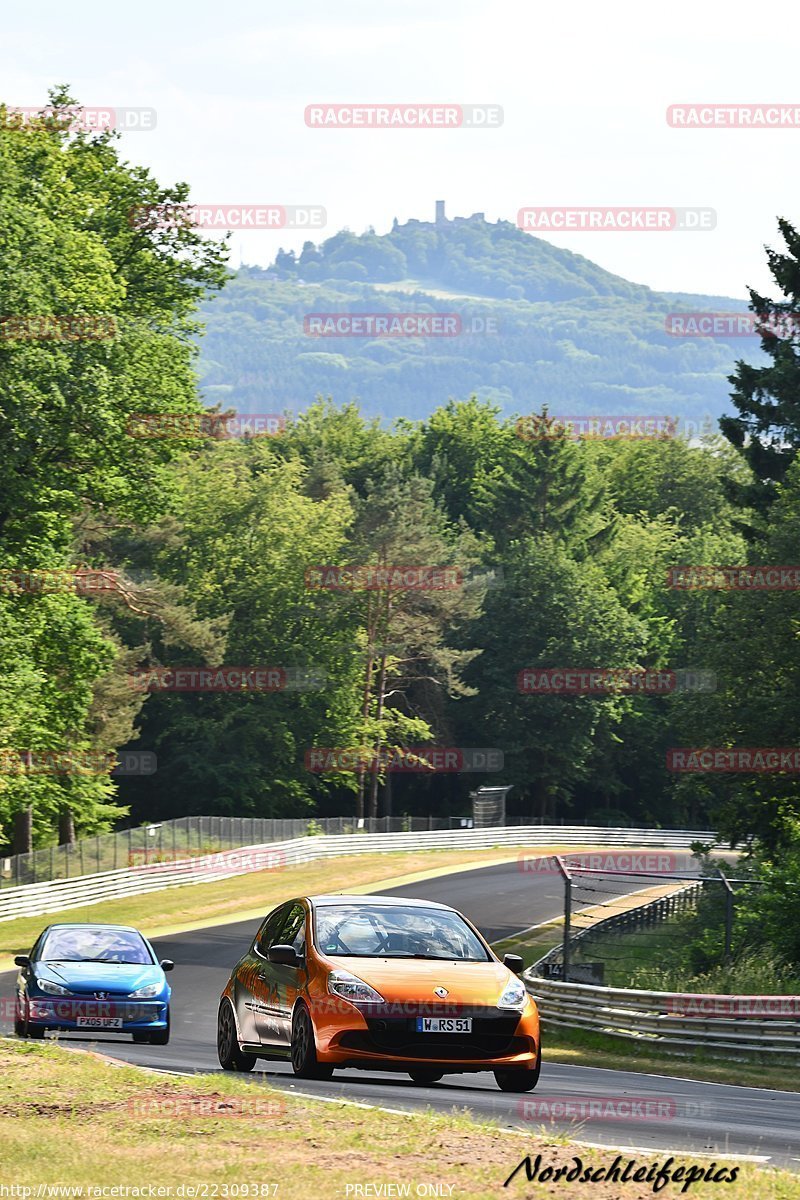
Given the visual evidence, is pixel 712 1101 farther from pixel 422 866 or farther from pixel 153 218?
pixel 422 866

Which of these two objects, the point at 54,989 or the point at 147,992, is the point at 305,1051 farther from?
the point at 54,989

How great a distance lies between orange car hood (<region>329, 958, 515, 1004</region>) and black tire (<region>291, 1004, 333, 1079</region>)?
479mm

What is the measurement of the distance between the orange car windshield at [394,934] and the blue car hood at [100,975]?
6031 millimetres

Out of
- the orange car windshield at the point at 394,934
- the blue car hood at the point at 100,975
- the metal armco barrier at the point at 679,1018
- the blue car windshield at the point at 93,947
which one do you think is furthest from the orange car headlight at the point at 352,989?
the metal armco barrier at the point at 679,1018

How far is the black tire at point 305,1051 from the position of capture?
43.8 ft

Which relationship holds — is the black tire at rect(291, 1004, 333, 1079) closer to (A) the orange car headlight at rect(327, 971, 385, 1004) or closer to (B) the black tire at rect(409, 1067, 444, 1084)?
(A) the orange car headlight at rect(327, 971, 385, 1004)

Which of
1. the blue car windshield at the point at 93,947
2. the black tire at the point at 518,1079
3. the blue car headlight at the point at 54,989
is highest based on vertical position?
the black tire at the point at 518,1079

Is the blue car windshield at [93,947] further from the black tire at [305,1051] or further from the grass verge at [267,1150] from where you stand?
the black tire at [305,1051]

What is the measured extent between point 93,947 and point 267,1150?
429 inches

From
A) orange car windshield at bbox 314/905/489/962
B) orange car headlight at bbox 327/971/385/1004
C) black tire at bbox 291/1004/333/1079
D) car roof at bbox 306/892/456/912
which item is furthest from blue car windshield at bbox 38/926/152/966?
orange car headlight at bbox 327/971/385/1004

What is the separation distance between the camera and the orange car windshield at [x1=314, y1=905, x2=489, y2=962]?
14.0 m

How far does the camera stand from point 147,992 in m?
20.0

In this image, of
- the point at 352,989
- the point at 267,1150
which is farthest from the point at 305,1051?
the point at 267,1150

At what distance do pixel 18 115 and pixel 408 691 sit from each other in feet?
179
